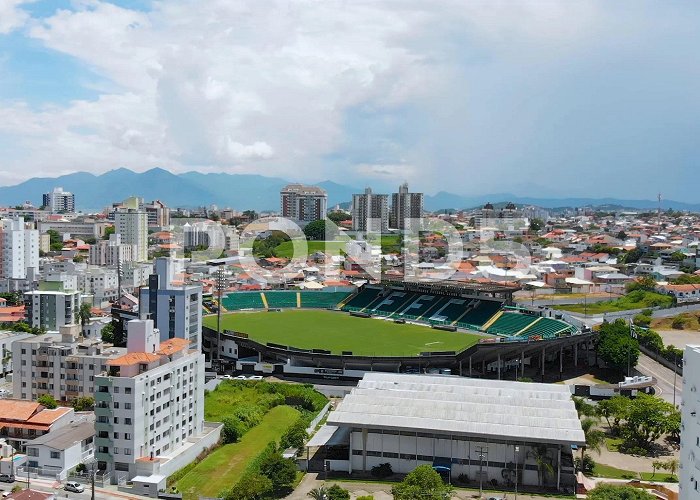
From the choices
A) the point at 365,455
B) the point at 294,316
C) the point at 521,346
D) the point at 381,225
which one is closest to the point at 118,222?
the point at 381,225

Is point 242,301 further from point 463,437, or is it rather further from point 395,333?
point 463,437

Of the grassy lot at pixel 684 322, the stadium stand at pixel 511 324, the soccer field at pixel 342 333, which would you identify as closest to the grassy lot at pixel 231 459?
the soccer field at pixel 342 333

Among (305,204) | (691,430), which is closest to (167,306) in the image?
Answer: (691,430)

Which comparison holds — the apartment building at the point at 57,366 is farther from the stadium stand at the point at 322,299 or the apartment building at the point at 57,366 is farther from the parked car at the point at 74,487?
the stadium stand at the point at 322,299

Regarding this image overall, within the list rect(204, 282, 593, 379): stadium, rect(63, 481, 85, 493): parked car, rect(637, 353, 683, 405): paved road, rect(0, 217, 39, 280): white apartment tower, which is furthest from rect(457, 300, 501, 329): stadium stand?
rect(0, 217, 39, 280): white apartment tower

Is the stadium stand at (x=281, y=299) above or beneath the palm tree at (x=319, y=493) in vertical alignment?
above
